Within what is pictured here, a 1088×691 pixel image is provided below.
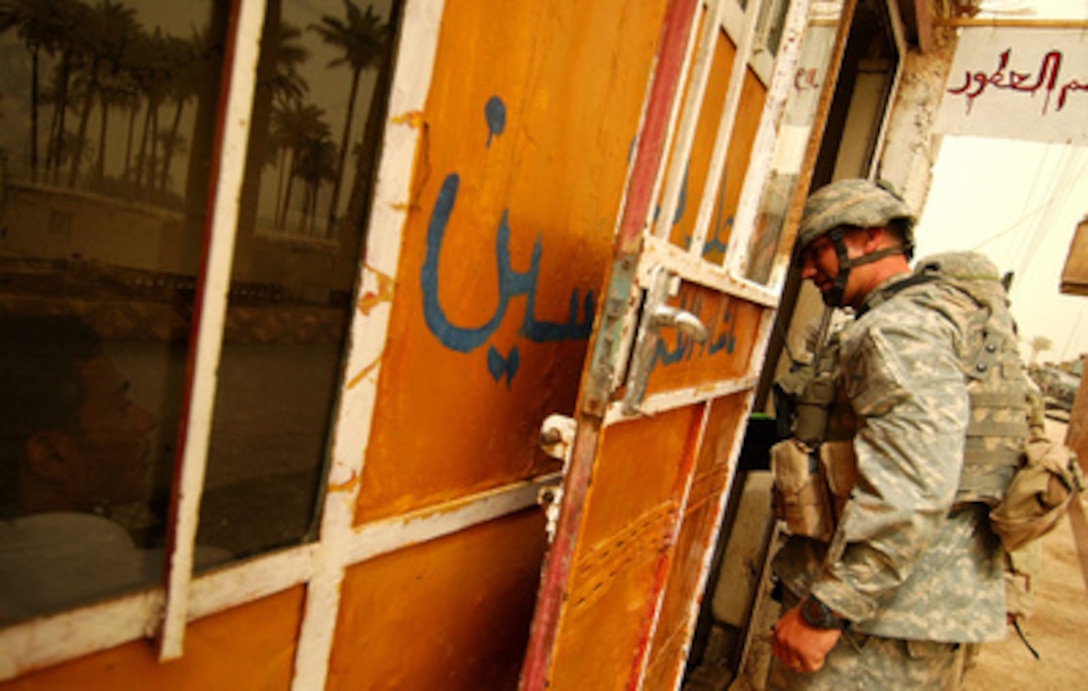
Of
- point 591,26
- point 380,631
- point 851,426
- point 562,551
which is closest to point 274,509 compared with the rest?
point 380,631

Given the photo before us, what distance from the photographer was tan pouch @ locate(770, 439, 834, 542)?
1687 mm

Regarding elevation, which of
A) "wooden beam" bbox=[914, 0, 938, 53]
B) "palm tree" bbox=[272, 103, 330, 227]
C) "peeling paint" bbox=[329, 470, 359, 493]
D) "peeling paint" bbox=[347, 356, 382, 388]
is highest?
"wooden beam" bbox=[914, 0, 938, 53]

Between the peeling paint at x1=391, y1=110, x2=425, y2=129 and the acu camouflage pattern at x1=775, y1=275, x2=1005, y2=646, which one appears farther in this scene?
the acu camouflage pattern at x1=775, y1=275, x2=1005, y2=646

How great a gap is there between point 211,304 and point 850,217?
5.91 feet

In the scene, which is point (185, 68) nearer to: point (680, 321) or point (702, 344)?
point (680, 321)

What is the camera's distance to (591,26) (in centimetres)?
122

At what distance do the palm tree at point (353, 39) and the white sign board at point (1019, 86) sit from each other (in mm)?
3192

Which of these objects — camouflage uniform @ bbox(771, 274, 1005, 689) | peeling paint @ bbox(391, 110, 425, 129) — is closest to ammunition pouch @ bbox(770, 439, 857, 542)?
camouflage uniform @ bbox(771, 274, 1005, 689)

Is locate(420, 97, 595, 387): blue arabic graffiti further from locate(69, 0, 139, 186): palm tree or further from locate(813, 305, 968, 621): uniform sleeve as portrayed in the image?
locate(813, 305, 968, 621): uniform sleeve

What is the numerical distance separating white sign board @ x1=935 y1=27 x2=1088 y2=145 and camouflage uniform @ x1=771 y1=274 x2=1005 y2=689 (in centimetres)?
173

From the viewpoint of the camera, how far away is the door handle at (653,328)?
3.22ft

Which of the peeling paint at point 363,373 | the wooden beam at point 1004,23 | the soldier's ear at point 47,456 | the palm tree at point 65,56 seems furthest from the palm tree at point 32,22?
the wooden beam at point 1004,23

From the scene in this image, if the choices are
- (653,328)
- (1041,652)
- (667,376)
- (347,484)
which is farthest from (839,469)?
(1041,652)

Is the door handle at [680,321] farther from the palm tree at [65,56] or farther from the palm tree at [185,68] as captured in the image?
the palm tree at [65,56]
